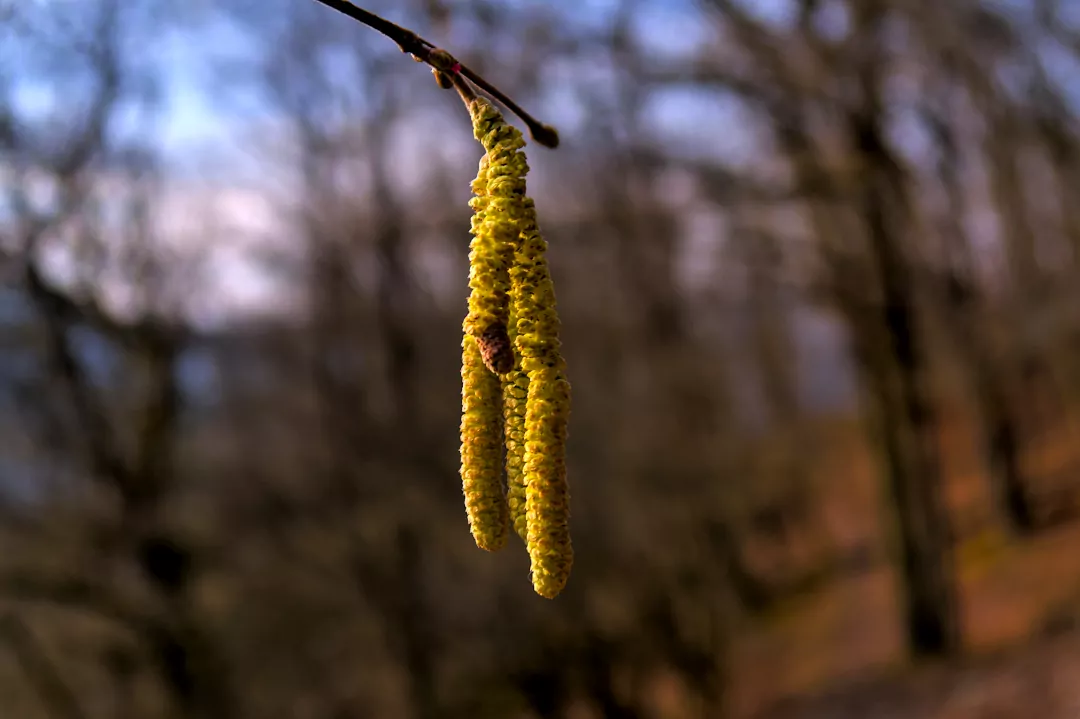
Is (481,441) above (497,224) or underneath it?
underneath

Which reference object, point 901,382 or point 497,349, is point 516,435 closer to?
point 497,349

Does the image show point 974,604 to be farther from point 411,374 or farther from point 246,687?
point 246,687

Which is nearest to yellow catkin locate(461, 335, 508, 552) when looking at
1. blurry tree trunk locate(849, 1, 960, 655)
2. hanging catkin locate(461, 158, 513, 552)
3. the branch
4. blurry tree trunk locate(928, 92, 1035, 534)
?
hanging catkin locate(461, 158, 513, 552)

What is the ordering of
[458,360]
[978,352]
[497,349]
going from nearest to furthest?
[497,349] < [458,360] < [978,352]

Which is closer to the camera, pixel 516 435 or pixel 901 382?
pixel 516 435

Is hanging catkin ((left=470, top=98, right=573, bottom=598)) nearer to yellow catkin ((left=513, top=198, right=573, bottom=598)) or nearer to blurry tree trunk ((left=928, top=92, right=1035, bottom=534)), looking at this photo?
yellow catkin ((left=513, top=198, right=573, bottom=598))

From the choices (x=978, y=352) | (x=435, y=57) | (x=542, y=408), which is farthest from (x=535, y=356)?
(x=978, y=352)

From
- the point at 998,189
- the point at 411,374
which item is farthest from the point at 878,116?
the point at 411,374
